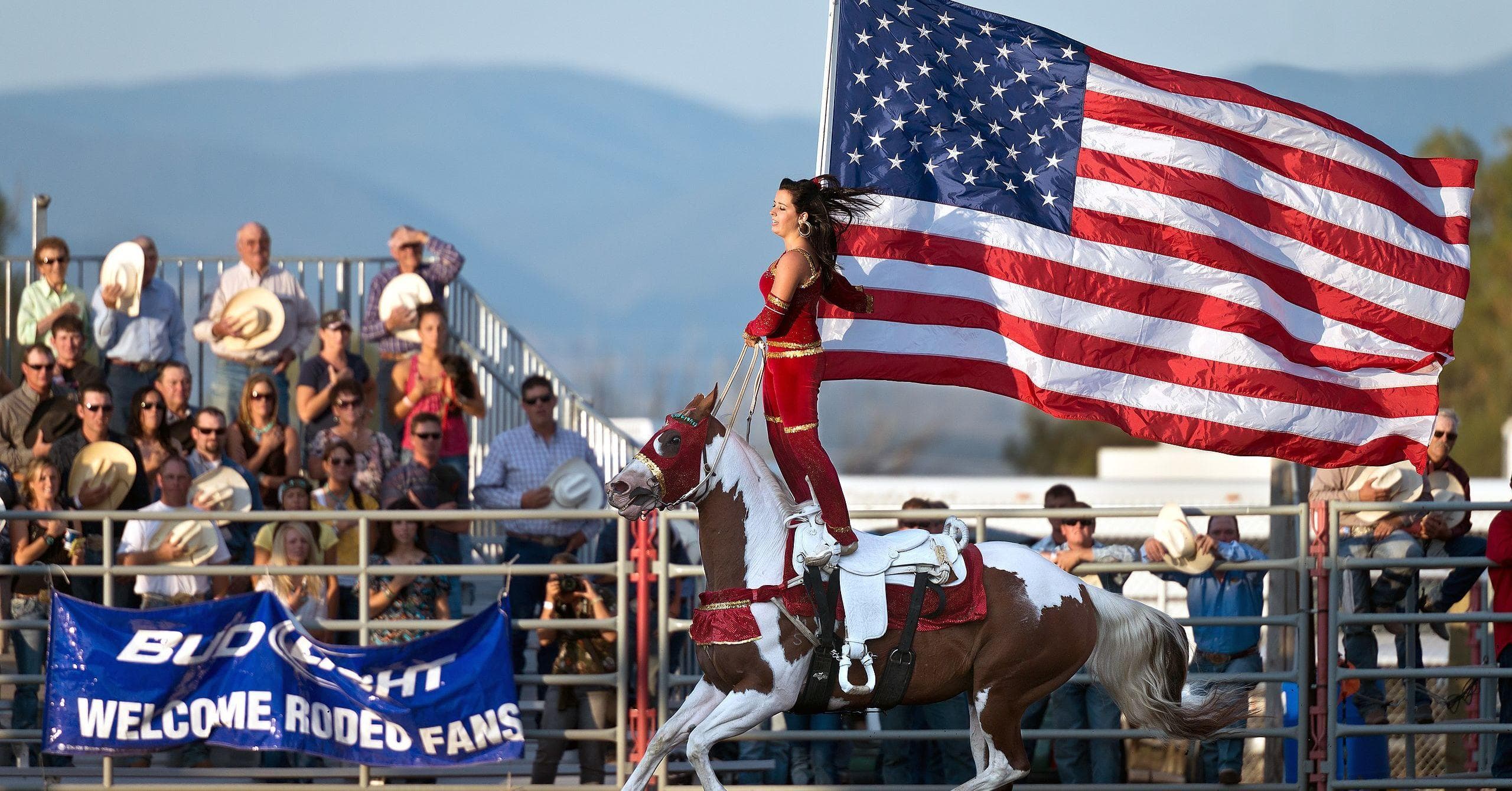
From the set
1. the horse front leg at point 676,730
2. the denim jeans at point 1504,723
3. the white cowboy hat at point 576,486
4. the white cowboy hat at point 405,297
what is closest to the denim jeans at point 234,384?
the white cowboy hat at point 405,297

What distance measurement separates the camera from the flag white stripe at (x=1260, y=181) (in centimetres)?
866

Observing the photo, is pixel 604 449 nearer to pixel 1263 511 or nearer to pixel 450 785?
pixel 450 785

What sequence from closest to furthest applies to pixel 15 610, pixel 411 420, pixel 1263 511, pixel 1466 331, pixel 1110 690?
pixel 1110 690 < pixel 1263 511 < pixel 15 610 < pixel 411 420 < pixel 1466 331

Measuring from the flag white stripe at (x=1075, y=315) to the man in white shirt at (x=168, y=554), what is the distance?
3.75 meters

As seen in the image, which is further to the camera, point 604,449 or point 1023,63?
point 604,449

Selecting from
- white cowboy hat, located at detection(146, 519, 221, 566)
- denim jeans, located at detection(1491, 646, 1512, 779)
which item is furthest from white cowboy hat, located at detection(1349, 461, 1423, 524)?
white cowboy hat, located at detection(146, 519, 221, 566)

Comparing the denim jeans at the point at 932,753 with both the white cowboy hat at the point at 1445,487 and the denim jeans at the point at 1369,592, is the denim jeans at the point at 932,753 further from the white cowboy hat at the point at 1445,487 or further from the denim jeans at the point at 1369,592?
the white cowboy hat at the point at 1445,487

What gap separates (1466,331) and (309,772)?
55771 mm

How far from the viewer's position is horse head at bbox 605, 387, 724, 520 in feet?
23.2

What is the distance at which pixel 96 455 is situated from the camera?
31.6 ft

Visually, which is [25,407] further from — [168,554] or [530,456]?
[530,456]

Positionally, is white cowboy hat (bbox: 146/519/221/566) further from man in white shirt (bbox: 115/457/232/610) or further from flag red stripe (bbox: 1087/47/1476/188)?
flag red stripe (bbox: 1087/47/1476/188)

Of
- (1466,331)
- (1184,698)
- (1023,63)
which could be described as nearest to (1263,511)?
(1184,698)

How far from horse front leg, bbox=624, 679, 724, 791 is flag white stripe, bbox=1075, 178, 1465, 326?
3244mm
